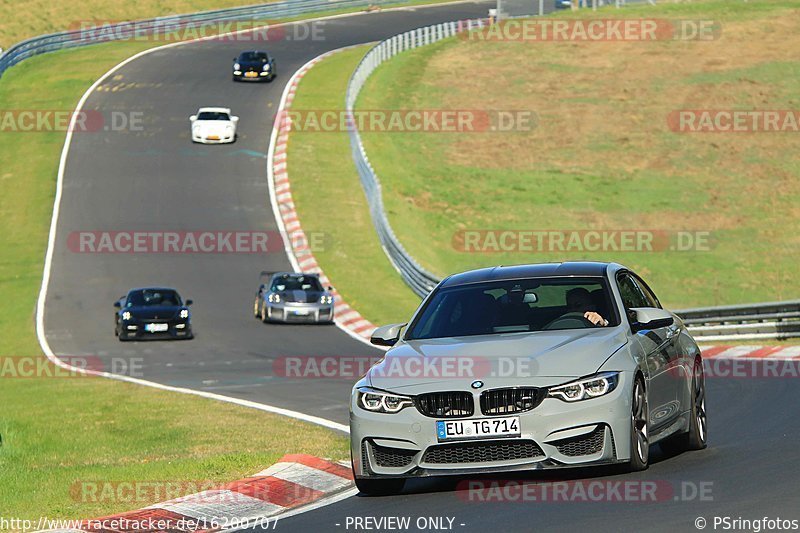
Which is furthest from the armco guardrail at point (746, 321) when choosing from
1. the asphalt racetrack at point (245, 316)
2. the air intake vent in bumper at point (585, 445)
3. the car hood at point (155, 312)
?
the air intake vent in bumper at point (585, 445)

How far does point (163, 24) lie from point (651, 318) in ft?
212

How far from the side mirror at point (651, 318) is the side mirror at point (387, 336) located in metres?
1.82

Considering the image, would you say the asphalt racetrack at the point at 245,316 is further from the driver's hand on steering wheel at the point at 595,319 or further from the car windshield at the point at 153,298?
the driver's hand on steering wheel at the point at 595,319

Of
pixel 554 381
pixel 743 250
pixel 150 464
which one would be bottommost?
pixel 743 250

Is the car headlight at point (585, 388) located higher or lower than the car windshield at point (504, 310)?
lower

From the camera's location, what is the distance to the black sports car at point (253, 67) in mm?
61781

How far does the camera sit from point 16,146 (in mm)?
53344

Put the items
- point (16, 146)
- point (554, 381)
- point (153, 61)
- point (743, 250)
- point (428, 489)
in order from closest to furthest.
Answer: point (554, 381), point (428, 489), point (743, 250), point (16, 146), point (153, 61)

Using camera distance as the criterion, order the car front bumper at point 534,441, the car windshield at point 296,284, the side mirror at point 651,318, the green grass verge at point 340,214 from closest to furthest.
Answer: the car front bumper at point 534,441, the side mirror at point 651,318, the car windshield at point 296,284, the green grass verge at point 340,214

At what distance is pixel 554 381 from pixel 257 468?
3.41 meters

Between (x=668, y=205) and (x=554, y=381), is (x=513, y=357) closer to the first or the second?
(x=554, y=381)

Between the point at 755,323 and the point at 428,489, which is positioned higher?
the point at 428,489

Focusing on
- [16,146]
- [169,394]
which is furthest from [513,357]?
[16,146]

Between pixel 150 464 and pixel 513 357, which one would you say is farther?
pixel 150 464
